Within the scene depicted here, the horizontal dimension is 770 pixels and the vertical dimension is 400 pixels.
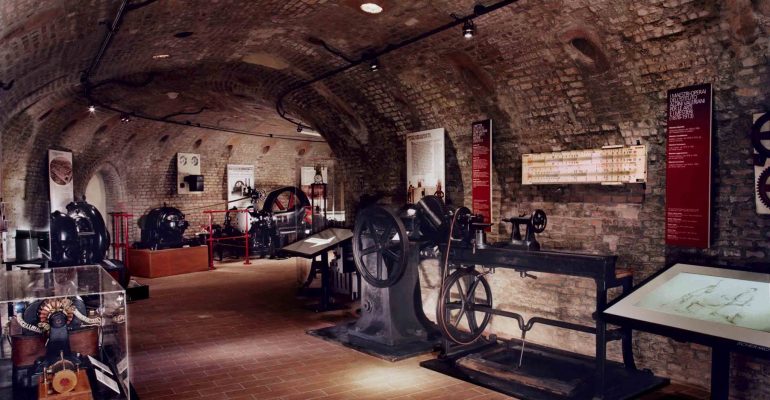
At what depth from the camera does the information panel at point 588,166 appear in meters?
5.55

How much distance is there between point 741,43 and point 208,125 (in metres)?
12.7

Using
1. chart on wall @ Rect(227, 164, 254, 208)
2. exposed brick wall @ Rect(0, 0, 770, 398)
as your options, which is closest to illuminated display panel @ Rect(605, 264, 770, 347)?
exposed brick wall @ Rect(0, 0, 770, 398)

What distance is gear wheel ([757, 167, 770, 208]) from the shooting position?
4617 millimetres

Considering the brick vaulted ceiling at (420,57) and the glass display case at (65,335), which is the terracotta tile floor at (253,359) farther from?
the brick vaulted ceiling at (420,57)

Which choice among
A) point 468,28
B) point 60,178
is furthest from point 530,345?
point 60,178

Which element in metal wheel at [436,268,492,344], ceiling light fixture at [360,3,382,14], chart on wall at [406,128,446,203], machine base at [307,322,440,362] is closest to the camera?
metal wheel at [436,268,492,344]

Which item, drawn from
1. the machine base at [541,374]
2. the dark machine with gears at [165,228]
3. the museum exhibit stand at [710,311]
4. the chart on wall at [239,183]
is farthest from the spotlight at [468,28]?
the chart on wall at [239,183]

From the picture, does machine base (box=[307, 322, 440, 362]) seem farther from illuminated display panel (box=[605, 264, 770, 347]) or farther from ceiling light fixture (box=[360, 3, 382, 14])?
ceiling light fixture (box=[360, 3, 382, 14])

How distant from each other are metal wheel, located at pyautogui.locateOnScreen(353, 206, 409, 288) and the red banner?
1.35 metres

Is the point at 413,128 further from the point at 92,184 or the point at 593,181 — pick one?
the point at 92,184

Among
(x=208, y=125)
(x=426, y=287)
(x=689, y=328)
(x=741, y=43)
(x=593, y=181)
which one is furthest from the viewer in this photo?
(x=208, y=125)

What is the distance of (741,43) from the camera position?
4590 mm

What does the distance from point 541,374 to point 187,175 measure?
1270cm

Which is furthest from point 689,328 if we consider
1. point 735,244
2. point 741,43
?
point 741,43
